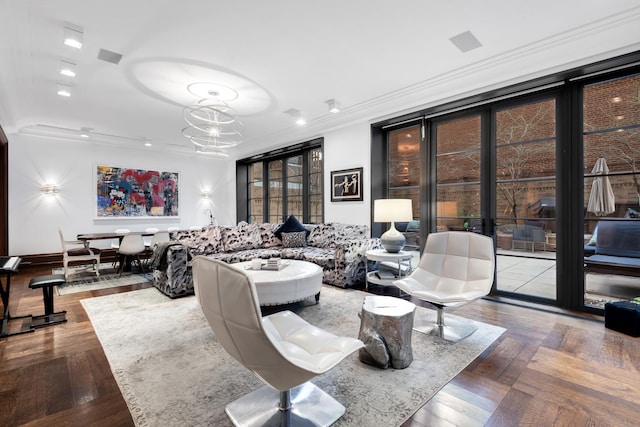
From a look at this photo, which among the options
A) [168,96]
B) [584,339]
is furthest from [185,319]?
[584,339]

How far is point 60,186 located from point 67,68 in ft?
13.9

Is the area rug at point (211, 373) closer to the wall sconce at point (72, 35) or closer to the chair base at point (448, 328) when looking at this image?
the chair base at point (448, 328)

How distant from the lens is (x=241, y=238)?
5117 mm

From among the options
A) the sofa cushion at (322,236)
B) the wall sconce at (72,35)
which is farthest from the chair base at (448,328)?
the wall sconce at (72,35)

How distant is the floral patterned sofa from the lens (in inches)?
159

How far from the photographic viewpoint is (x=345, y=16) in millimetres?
2666

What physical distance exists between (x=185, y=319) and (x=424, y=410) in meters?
2.52

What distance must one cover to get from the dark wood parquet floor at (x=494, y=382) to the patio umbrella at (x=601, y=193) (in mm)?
1190

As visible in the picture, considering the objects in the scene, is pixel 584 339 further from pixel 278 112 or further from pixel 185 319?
pixel 278 112

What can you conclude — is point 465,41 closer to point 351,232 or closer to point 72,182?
point 351,232

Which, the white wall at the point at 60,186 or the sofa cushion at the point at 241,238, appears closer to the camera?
the sofa cushion at the point at 241,238

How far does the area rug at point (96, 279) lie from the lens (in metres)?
4.49

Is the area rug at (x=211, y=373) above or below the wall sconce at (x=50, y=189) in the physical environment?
below

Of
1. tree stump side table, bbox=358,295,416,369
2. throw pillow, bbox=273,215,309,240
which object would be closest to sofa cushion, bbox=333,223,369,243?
throw pillow, bbox=273,215,309,240
